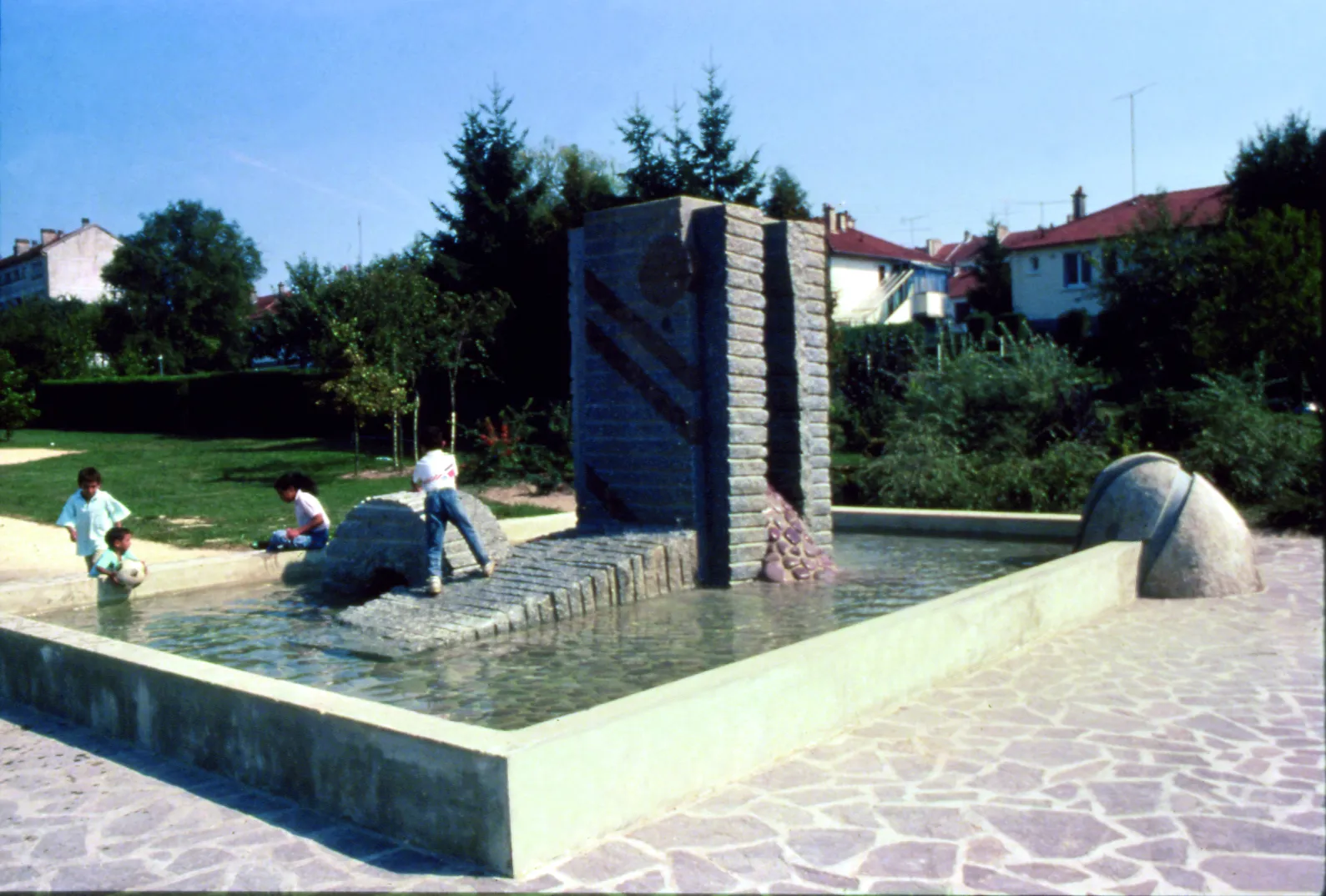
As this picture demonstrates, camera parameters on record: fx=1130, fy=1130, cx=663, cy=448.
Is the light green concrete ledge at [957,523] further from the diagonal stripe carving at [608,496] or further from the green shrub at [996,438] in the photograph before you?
the diagonal stripe carving at [608,496]

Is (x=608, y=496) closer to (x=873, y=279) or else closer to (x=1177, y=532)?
(x=1177, y=532)

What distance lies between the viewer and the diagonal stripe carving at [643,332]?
9.13 m

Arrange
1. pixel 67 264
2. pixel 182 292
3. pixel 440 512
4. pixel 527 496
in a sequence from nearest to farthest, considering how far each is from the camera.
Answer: pixel 440 512 < pixel 527 496 < pixel 182 292 < pixel 67 264

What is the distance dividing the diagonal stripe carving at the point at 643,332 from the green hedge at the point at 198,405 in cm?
2237

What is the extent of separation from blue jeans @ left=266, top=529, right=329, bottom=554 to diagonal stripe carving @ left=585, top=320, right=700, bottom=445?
→ 309 centimetres

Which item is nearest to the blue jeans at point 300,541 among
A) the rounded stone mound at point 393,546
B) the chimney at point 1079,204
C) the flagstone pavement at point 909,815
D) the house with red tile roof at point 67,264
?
the rounded stone mound at point 393,546

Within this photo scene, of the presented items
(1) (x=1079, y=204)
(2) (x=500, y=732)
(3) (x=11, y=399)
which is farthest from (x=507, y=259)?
(1) (x=1079, y=204)

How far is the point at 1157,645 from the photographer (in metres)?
7.18

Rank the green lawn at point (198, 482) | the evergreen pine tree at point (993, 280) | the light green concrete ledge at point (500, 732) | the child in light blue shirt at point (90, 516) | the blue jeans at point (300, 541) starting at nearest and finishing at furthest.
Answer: the light green concrete ledge at point (500, 732), the child in light blue shirt at point (90, 516), the blue jeans at point (300, 541), the green lawn at point (198, 482), the evergreen pine tree at point (993, 280)

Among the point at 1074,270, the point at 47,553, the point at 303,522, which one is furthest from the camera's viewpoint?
the point at 1074,270

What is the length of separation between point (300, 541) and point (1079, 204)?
195 feet

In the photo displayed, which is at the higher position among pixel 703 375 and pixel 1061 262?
pixel 1061 262

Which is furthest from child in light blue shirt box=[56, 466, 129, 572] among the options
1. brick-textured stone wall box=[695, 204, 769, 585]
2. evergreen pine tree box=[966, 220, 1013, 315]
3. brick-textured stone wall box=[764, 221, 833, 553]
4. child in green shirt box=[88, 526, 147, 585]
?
evergreen pine tree box=[966, 220, 1013, 315]

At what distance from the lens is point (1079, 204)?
6188 cm
